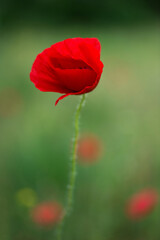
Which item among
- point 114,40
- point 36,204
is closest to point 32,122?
point 36,204

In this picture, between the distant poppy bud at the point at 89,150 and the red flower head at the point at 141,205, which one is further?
the distant poppy bud at the point at 89,150

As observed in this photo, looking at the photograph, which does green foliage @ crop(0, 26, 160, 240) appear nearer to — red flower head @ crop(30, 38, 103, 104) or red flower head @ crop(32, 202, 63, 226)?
red flower head @ crop(32, 202, 63, 226)

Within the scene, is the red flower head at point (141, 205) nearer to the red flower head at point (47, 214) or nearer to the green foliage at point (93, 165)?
the green foliage at point (93, 165)

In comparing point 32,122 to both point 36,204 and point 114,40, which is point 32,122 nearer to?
point 36,204

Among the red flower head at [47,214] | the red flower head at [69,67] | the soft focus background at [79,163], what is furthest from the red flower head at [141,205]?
the red flower head at [69,67]

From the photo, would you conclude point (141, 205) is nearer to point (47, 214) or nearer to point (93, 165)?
point (47, 214)
